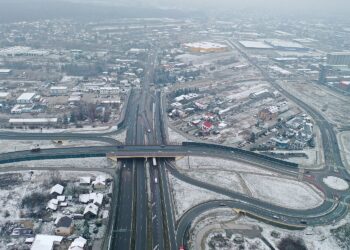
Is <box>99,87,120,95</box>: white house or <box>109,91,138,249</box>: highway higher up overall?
<box>109,91,138,249</box>: highway

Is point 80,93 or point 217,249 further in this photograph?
point 80,93

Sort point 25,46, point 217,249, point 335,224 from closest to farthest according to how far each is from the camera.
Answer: point 217,249 → point 335,224 → point 25,46

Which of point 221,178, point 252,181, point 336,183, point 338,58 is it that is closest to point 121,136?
point 221,178

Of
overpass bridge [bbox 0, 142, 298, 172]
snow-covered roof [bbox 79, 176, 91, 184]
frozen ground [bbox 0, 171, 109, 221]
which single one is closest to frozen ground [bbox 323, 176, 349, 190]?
overpass bridge [bbox 0, 142, 298, 172]

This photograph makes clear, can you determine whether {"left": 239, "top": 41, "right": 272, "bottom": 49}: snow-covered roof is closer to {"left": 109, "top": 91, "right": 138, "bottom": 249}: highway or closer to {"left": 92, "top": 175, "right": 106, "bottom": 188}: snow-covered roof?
{"left": 109, "top": 91, "right": 138, "bottom": 249}: highway

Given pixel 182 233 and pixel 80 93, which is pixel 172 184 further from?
pixel 80 93

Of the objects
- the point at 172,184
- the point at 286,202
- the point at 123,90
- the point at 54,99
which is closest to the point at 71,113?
the point at 54,99

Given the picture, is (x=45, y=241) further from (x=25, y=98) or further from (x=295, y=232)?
(x=25, y=98)
